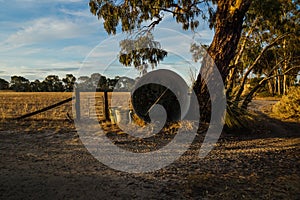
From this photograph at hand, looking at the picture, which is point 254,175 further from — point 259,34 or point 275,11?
point 259,34

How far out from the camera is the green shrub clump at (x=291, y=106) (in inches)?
470

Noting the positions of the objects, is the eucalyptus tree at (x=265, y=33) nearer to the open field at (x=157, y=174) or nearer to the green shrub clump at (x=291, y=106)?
the green shrub clump at (x=291, y=106)

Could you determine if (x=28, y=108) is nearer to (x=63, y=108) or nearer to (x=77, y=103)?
(x=63, y=108)

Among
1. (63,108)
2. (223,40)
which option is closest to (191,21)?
(223,40)

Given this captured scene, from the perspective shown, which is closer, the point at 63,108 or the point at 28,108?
the point at 63,108

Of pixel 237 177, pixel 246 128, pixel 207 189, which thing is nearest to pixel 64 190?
pixel 207 189

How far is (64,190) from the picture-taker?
3.74 meters

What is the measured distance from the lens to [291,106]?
39.8ft

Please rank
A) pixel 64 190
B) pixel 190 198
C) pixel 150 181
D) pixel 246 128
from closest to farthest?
pixel 190 198 → pixel 64 190 → pixel 150 181 → pixel 246 128

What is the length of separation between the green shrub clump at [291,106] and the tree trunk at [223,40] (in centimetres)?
509

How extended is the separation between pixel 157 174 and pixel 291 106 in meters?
9.97

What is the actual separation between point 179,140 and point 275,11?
6.56m

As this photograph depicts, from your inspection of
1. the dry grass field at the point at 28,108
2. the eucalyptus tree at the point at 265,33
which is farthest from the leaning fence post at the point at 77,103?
the eucalyptus tree at the point at 265,33

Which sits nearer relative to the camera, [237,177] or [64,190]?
[64,190]
